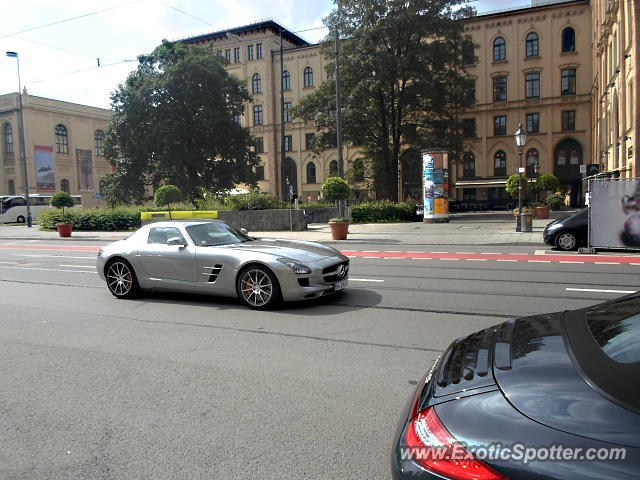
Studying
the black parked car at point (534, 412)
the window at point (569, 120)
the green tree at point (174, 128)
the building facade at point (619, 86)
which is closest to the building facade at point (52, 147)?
the green tree at point (174, 128)

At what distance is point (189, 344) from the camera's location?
572cm

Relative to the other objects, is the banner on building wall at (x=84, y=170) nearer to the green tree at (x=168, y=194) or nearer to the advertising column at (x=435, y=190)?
the green tree at (x=168, y=194)

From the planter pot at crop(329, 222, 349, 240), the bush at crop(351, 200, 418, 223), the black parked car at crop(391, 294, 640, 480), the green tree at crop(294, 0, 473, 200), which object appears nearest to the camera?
the black parked car at crop(391, 294, 640, 480)

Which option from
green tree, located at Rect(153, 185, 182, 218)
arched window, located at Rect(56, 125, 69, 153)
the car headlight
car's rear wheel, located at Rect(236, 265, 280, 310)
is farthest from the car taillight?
arched window, located at Rect(56, 125, 69, 153)

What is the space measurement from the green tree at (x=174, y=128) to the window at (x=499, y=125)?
87.3 feet

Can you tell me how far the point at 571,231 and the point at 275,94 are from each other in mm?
53542

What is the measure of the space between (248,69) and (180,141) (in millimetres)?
24856

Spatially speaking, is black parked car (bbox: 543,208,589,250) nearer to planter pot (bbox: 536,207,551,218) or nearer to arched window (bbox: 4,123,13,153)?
planter pot (bbox: 536,207,551,218)

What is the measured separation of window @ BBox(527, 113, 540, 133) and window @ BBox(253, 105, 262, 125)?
105 feet

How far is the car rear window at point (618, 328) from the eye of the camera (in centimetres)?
208

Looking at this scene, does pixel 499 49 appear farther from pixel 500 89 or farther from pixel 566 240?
pixel 566 240

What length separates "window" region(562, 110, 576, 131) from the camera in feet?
166

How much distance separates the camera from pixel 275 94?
63.1 m

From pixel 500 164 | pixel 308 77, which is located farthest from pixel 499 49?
pixel 308 77
